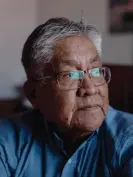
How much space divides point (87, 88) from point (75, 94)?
0.13 feet

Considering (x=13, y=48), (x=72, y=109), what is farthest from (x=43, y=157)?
(x=13, y=48)

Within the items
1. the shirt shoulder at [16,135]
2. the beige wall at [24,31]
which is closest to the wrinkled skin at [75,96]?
the shirt shoulder at [16,135]

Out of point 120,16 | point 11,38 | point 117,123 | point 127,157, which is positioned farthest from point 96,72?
point 11,38

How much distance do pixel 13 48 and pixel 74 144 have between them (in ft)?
4.56

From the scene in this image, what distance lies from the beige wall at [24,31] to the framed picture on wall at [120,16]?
4cm

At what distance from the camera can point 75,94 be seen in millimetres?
1070

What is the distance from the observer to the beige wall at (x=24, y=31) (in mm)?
2236

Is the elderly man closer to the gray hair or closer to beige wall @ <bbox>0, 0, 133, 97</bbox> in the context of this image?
the gray hair

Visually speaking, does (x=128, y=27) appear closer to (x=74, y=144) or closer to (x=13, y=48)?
(x=13, y=48)

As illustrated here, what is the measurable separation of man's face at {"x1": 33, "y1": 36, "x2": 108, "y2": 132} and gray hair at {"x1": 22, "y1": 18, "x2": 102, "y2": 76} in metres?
0.02

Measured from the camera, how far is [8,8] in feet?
7.76

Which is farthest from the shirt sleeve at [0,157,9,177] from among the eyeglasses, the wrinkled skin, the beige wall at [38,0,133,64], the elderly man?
the beige wall at [38,0,133,64]

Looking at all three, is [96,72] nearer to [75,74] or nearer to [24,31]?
[75,74]

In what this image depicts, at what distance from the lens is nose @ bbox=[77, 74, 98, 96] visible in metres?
1.06
